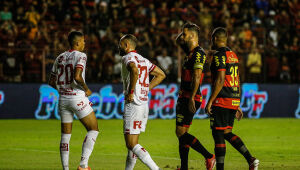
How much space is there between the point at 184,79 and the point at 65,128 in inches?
78.7

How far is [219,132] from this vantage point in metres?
9.13

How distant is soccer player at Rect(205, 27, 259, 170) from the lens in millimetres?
9031

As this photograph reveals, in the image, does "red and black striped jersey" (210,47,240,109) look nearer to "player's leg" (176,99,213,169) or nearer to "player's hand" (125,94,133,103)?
"player's leg" (176,99,213,169)

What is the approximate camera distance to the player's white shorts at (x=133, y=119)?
863 centimetres

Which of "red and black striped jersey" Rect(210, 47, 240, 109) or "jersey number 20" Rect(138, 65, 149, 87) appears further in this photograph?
"red and black striped jersey" Rect(210, 47, 240, 109)

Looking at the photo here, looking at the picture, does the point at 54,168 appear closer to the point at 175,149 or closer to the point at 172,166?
the point at 172,166

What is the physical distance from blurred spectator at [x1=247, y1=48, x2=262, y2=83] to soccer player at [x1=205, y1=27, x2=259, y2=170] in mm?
14558

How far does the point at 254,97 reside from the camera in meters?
23.9

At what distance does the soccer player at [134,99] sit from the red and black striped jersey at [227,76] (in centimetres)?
102

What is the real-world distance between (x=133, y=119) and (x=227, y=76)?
1.66m

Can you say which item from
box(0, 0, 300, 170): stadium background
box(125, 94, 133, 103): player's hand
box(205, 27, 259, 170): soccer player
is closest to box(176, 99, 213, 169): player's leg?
box(205, 27, 259, 170): soccer player

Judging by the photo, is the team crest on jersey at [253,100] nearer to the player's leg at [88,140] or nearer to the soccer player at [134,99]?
the player's leg at [88,140]

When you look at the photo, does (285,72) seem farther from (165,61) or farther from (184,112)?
(184,112)

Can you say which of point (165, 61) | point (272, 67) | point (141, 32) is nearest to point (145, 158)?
point (165, 61)
